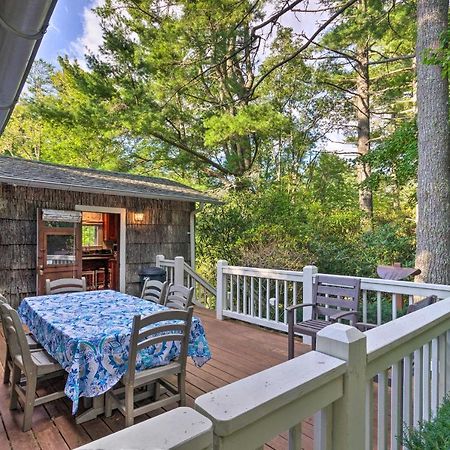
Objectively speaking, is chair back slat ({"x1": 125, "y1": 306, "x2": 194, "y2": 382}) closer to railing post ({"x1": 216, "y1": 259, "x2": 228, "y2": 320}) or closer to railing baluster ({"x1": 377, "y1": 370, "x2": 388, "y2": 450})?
railing baluster ({"x1": 377, "y1": 370, "x2": 388, "y2": 450})

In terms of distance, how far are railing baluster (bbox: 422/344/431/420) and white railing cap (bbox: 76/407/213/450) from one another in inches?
56.5

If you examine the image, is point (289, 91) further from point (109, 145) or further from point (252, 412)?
point (252, 412)

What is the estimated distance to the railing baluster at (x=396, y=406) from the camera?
1484 millimetres

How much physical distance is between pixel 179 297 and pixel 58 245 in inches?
145

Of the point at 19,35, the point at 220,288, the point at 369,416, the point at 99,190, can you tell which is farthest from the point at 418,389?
the point at 99,190

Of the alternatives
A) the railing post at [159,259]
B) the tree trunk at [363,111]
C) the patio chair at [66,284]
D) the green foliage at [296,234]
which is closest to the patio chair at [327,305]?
the patio chair at [66,284]

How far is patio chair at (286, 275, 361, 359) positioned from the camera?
3121mm

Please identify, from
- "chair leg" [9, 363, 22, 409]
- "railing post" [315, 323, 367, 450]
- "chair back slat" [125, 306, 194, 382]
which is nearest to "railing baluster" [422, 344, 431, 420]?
"railing post" [315, 323, 367, 450]

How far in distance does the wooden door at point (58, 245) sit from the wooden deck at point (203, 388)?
5.41 ft

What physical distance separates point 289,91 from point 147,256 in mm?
7500

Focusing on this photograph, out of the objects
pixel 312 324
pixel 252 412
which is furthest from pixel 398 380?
pixel 312 324

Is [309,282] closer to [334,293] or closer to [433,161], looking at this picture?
[334,293]

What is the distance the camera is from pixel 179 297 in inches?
133

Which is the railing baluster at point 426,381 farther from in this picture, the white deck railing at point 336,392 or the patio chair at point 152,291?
the patio chair at point 152,291
